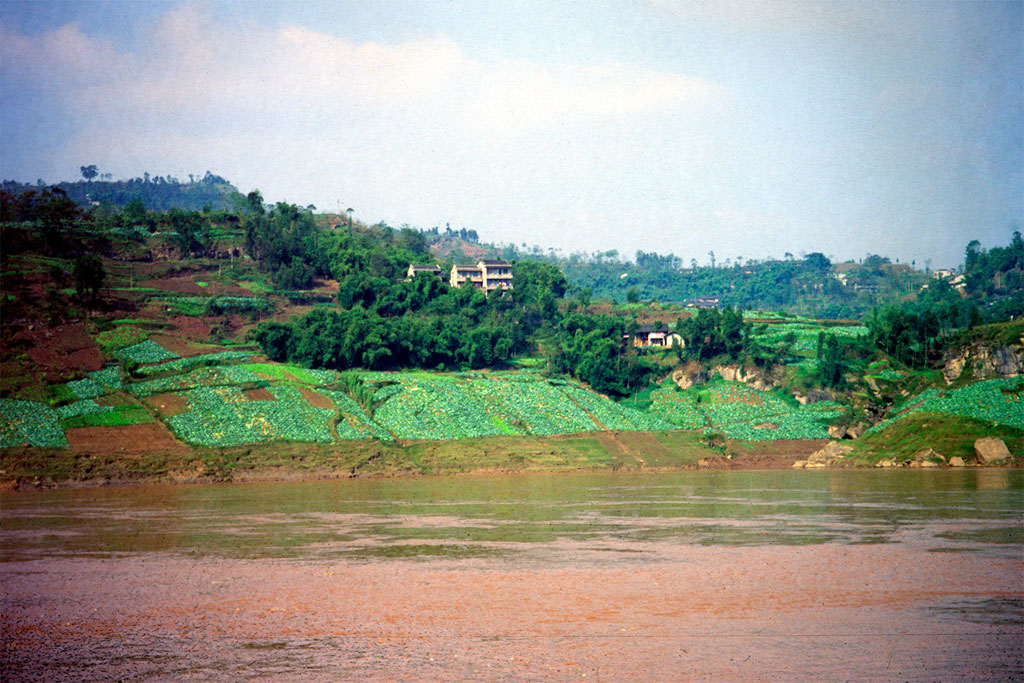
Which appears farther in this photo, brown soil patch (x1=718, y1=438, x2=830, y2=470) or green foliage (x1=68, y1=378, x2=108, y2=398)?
brown soil patch (x1=718, y1=438, x2=830, y2=470)

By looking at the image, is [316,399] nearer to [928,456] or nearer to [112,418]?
[112,418]

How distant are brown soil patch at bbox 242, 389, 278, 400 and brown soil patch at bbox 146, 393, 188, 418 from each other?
519 cm

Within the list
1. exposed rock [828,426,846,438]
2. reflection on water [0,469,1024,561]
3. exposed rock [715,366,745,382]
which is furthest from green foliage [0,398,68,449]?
exposed rock [715,366,745,382]

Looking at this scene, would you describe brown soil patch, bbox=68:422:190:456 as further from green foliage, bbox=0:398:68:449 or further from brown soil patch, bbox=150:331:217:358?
brown soil patch, bbox=150:331:217:358

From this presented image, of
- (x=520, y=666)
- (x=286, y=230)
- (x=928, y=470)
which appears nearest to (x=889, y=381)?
(x=928, y=470)

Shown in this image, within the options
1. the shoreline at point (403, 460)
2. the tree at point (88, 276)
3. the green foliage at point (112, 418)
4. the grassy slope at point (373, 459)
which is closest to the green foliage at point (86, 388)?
the green foliage at point (112, 418)

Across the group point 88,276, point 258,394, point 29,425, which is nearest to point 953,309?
point 258,394

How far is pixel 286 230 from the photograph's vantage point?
133m

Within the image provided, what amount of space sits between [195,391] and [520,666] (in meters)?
61.2

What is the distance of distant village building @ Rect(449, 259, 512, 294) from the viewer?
135175 millimetres

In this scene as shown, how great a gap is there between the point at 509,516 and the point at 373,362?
51117 mm

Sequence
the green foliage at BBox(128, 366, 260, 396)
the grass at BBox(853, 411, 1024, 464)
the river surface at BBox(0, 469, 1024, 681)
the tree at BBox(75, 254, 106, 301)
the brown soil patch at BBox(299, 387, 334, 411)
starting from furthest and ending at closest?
1. the tree at BBox(75, 254, 106, 301)
2. the brown soil patch at BBox(299, 387, 334, 411)
3. the green foliage at BBox(128, 366, 260, 396)
4. the grass at BBox(853, 411, 1024, 464)
5. the river surface at BBox(0, 469, 1024, 681)

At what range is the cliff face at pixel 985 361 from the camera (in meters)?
67.7

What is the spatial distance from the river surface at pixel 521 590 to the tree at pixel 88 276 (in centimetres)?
5076
